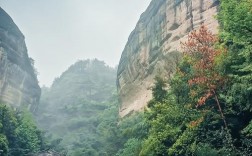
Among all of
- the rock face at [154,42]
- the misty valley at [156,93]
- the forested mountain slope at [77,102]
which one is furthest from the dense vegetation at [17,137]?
the rock face at [154,42]

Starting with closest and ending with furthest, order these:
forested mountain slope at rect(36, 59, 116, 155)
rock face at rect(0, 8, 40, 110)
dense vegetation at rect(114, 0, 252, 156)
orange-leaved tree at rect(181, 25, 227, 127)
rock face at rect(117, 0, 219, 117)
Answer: dense vegetation at rect(114, 0, 252, 156)
orange-leaved tree at rect(181, 25, 227, 127)
rock face at rect(117, 0, 219, 117)
rock face at rect(0, 8, 40, 110)
forested mountain slope at rect(36, 59, 116, 155)

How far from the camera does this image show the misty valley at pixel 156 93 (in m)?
20.6

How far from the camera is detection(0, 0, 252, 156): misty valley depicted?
20.6 meters

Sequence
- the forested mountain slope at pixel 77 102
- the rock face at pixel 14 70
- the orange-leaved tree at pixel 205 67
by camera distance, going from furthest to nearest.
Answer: the forested mountain slope at pixel 77 102
the rock face at pixel 14 70
the orange-leaved tree at pixel 205 67

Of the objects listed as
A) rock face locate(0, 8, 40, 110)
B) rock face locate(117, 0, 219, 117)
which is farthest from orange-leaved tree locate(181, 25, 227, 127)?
rock face locate(0, 8, 40, 110)

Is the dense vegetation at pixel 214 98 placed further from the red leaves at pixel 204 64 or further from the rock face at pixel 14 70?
the rock face at pixel 14 70

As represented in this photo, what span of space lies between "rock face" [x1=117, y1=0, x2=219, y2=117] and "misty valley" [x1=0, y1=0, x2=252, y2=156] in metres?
0.15

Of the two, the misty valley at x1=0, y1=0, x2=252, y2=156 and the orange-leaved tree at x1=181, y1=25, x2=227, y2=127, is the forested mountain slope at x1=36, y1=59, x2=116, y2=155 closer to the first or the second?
the misty valley at x1=0, y1=0, x2=252, y2=156

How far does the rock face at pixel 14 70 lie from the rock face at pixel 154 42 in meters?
24.9

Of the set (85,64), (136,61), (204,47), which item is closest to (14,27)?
(136,61)

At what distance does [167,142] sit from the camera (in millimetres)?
25109

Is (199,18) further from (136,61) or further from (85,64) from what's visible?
(85,64)

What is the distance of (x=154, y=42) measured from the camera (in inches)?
2000

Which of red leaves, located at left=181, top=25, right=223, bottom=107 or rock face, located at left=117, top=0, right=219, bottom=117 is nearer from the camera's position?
red leaves, located at left=181, top=25, right=223, bottom=107
